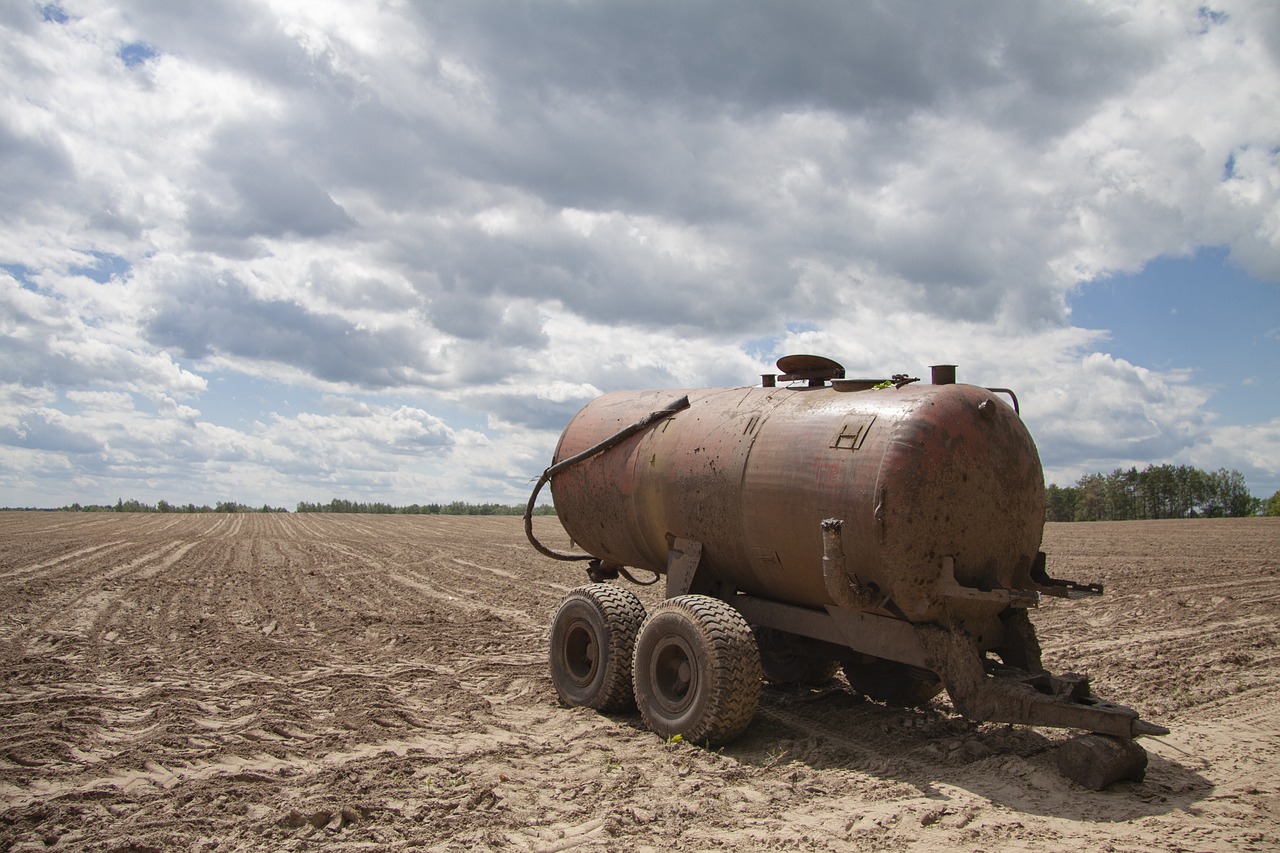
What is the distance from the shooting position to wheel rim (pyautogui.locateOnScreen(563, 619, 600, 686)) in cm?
728

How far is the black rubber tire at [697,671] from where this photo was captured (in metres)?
5.78

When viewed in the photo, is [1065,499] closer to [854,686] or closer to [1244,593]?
[1244,593]

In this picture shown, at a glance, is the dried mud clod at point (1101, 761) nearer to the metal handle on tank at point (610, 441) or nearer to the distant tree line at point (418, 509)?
the metal handle on tank at point (610, 441)

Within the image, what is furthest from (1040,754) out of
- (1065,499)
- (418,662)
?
(1065,499)

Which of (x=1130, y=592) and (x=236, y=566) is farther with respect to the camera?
(x=236, y=566)

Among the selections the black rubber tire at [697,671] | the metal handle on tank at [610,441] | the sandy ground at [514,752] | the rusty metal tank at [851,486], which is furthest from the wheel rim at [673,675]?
the metal handle on tank at [610,441]

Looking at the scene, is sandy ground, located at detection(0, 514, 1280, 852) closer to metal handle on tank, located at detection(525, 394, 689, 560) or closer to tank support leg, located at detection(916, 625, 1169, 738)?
tank support leg, located at detection(916, 625, 1169, 738)

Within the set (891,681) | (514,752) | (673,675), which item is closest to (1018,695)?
(891,681)

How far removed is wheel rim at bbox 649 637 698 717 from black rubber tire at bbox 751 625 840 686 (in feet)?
4.54

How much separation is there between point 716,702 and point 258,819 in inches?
111

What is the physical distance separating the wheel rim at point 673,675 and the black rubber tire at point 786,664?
138 centimetres

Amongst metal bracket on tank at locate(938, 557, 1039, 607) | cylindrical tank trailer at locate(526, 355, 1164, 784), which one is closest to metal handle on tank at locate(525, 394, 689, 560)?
cylindrical tank trailer at locate(526, 355, 1164, 784)

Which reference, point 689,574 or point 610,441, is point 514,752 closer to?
point 689,574

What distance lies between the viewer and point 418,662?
8.97m
